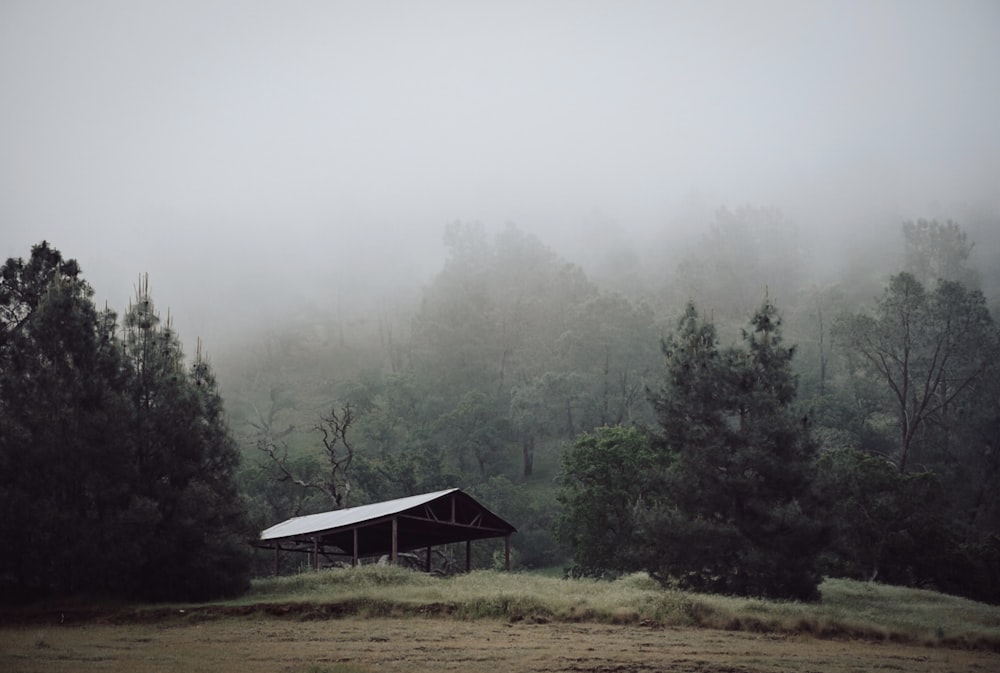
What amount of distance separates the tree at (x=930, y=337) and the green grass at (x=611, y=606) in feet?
107

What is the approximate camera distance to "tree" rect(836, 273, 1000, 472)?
182ft

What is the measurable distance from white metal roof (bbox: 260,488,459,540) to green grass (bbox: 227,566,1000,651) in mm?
2180

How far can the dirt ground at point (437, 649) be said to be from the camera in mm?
13945

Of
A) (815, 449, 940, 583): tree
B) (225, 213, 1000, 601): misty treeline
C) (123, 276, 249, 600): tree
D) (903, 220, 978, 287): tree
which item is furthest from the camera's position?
(903, 220, 978, 287): tree

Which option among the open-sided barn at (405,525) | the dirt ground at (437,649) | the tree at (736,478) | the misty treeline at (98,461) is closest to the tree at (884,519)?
the tree at (736,478)

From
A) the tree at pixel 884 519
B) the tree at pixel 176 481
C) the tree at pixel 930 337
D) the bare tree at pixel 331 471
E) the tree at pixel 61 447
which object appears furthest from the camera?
the tree at pixel 930 337

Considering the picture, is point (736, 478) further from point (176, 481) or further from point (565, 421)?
point (565, 421)

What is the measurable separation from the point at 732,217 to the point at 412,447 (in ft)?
224

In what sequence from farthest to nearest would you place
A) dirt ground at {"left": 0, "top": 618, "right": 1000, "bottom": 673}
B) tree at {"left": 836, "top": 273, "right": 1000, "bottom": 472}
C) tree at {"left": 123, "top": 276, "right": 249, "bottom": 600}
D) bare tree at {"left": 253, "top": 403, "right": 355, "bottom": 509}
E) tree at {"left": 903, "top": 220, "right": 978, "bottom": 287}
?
1. tree at {"left": 903, "top": 220, "right": 978, "bottom": 287}
2. tree at {"left": 836, "top": 273, "right": 1000, "bottom": 472}
3. bare tree at {"left": 253, "top": 403, "right": 355, "bottom": 509}
4. tree at {"left": 123, "top": 276, "right": 249, "bottom": 600}
5. dirt ground at {"left": 0, "top": 618, "right": 1000, "bottom": 673}

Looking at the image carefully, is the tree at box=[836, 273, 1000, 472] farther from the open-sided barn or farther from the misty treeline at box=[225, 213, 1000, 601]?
the open-sided barn

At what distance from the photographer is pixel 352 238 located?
150 m

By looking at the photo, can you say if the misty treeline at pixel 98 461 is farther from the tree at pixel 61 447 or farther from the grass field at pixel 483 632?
the grass field at pixel 483 632

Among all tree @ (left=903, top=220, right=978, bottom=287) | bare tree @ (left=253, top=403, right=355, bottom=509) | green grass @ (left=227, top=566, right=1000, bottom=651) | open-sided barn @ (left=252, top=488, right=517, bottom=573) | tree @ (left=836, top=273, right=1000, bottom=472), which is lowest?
green grass @ (left=227, top=566, right=1000, bottom=651)

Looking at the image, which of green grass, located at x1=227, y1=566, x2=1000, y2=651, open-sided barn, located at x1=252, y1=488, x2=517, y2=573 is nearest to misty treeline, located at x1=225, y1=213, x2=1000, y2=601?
green grass, located at x1=227, y1=566, x2=1000, y2=651
